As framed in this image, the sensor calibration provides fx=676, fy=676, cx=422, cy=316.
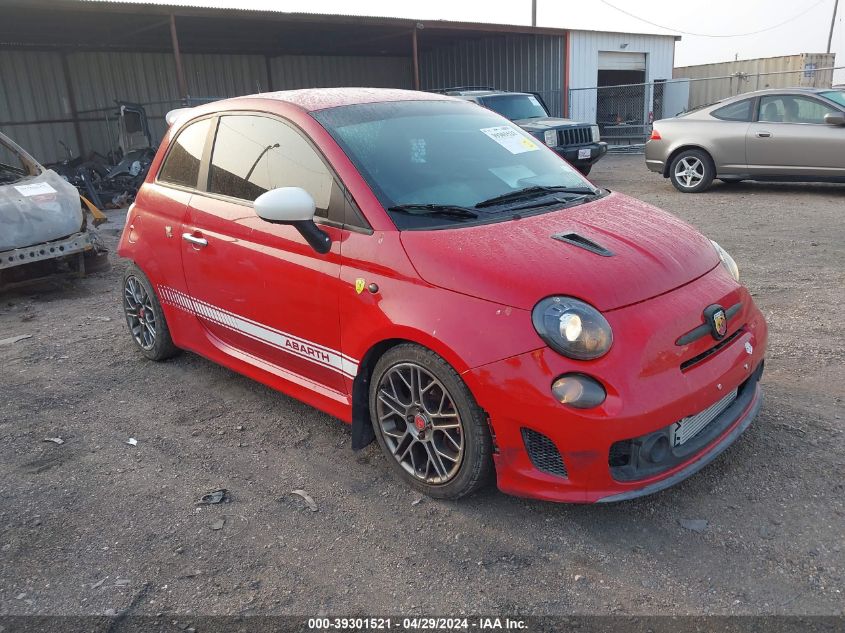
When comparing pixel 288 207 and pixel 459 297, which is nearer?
pixel 459 297

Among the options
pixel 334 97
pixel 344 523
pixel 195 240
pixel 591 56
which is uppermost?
pixel 591 56

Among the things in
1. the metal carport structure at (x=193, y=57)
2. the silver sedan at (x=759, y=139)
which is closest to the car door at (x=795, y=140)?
the silver sedan at (x=759, y=139)

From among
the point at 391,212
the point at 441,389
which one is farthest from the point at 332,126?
the point at 441,389

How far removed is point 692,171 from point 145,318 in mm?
9049

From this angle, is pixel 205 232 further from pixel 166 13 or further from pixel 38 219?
pixel 166 13

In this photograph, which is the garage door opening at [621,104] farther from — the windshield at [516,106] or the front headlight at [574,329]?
the front headlight at [574,329]

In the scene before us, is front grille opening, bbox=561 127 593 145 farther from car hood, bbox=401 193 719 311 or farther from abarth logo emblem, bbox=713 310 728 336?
abarth logo emblem, bbox=713 310 728 336

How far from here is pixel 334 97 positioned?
3684 millimetres

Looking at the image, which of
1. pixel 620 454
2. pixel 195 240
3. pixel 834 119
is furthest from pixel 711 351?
pixel 834 119

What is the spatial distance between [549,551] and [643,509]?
498 millimetres

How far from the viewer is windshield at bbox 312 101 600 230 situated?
3.12 meters

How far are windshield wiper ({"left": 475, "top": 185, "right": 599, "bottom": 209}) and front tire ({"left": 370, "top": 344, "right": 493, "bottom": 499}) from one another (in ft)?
2.87

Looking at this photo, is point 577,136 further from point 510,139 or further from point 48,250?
point 510,139

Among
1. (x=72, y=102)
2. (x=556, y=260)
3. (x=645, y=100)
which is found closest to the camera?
(x=556, y=260)
